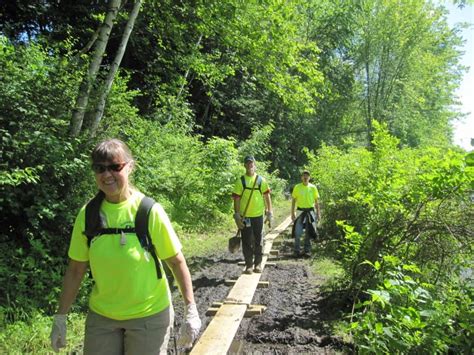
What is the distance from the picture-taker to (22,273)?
5.68 m

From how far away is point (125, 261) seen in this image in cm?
272

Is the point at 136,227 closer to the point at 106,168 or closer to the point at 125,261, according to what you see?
the point at 125,261

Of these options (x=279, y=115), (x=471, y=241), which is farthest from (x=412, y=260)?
(x=279, y=115)

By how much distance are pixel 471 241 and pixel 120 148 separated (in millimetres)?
4133

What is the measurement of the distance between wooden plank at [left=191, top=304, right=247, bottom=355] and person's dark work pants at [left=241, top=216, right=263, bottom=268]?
6.41 feet

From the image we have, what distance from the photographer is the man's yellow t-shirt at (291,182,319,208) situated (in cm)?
1070

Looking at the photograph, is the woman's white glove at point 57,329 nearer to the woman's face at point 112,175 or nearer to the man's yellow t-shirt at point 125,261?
the man's yellow t-shirt at point 125,261

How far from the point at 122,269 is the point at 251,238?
561cm

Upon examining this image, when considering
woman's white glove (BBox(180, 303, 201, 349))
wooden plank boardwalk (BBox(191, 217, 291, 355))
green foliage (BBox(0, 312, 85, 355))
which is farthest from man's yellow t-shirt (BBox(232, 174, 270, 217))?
woman's white glove (BBox(180, 303, 201, 349))

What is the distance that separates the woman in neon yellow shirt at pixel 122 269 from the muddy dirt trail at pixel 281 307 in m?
2.62

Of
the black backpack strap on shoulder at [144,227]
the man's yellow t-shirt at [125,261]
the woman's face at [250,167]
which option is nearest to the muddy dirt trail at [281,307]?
the woman's face at [250,167]

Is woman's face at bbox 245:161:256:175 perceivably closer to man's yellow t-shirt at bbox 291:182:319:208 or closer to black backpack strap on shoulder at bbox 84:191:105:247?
man's yellow t-shirt at bbox 291:182:319:208

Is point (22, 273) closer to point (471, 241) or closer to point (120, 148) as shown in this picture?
point (120, 148)

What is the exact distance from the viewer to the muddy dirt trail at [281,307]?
529 cm
